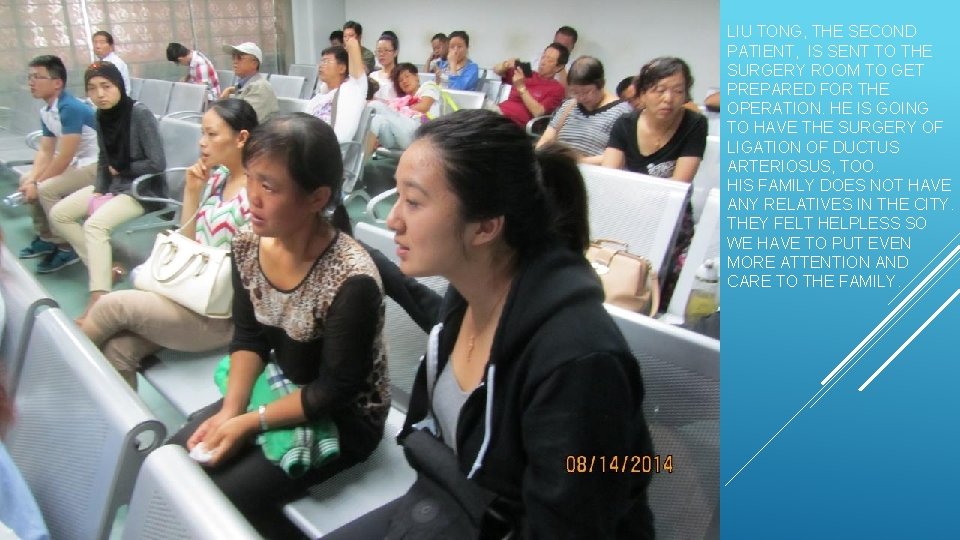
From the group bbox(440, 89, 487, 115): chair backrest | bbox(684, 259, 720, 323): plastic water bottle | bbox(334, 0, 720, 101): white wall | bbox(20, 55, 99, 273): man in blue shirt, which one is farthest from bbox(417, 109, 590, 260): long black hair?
bbox(334, 0, 720, 101): white wall

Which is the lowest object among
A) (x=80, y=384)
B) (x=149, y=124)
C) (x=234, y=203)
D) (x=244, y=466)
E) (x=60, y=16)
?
(x=244, y=466)

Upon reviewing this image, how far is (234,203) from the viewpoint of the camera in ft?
6.29

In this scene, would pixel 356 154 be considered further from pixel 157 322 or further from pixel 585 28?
pixel 585 28

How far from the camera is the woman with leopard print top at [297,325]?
1.22 m

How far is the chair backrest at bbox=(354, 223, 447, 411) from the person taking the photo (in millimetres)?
1565

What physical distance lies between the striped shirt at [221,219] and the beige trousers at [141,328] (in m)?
0.27

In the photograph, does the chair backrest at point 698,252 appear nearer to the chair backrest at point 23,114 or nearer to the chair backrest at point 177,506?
the chair backrest at point 177,506

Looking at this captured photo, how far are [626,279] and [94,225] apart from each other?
2.44m

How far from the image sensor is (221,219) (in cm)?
192

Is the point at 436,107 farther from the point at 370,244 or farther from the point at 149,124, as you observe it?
the point at 370,244

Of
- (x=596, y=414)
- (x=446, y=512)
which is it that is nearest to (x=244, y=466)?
(x=446, y=512)

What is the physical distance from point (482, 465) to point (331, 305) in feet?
1.50

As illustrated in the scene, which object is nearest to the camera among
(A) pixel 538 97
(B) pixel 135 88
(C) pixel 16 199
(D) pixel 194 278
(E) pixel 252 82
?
(D) pixel 194 278
